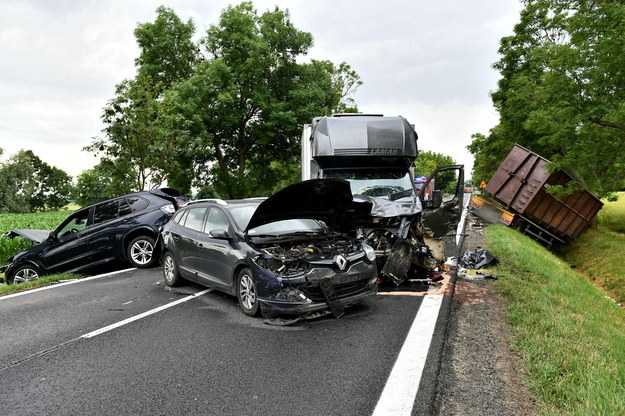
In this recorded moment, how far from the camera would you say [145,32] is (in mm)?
A: 28469

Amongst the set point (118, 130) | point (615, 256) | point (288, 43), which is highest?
point (288, 43)

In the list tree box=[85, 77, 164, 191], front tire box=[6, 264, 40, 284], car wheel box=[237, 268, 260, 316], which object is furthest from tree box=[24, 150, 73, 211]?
car wheel box=[237, 268, 260, 316]

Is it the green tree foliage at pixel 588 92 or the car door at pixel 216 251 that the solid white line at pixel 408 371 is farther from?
the green tree foliage at pixel 588 92

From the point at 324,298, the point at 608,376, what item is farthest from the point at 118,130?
the point at 608,376

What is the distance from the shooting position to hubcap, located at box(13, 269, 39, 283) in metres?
9.99

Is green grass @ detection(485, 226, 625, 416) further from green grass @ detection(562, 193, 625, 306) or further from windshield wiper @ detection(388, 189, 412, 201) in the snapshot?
green grass @ detection(562, 193, 625, 306)

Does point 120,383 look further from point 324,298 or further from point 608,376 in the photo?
point 608,376

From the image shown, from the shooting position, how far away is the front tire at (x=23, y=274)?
9.98 metres

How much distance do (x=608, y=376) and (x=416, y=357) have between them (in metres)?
1.60

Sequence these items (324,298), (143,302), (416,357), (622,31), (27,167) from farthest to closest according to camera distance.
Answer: (27,167) → (622,31) → (143,302) → (324,298) → (416,357)

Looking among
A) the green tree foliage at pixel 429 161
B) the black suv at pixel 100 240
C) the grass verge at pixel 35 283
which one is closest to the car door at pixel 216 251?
the black suv at pixel 100 240

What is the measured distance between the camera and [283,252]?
5.61 m

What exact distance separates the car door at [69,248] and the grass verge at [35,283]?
27 cm

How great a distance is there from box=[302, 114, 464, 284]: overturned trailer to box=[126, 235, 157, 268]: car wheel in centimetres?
414
